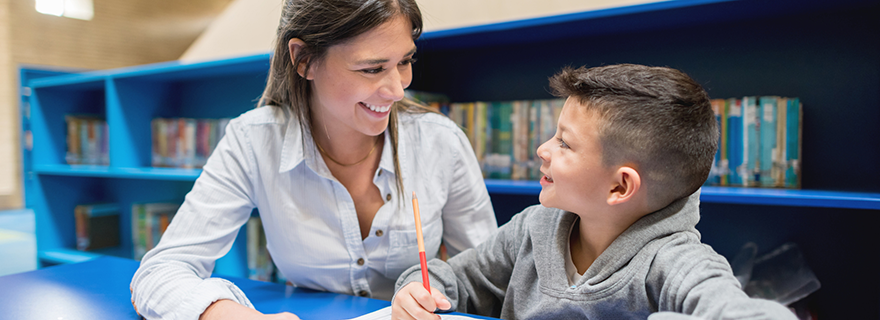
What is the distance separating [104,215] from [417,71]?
2125 mm

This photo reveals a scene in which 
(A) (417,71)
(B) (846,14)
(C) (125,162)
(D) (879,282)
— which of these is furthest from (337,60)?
(C) (125,162)

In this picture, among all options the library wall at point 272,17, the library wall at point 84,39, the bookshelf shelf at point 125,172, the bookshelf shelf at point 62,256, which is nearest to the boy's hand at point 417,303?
the library wall at point 272,17

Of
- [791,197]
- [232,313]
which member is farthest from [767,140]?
[232,313]

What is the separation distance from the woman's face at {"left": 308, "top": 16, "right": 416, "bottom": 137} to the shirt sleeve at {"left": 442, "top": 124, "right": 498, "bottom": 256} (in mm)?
231

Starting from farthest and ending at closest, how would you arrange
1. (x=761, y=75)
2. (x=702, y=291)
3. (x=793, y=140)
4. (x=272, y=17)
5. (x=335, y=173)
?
(x=272, y=17)
(x=761, y=75)
(x=793, y=140)
(x=335, y=173)
(x=702, y=291)

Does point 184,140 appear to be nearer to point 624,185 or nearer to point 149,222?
point 149,222

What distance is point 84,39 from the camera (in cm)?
607

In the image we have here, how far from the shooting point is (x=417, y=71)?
6.93ft

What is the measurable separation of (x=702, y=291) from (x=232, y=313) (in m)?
0.66

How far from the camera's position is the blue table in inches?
35.4

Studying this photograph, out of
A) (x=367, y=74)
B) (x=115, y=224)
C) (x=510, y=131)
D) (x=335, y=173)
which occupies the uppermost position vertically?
(x=367, y=74)

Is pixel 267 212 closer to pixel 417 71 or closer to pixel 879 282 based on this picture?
pixel 417 71

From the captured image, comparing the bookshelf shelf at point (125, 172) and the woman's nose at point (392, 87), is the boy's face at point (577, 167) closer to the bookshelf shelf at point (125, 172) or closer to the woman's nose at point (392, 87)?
the woman's nose at point (392, 87)

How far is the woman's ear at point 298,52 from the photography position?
106 centimetres
